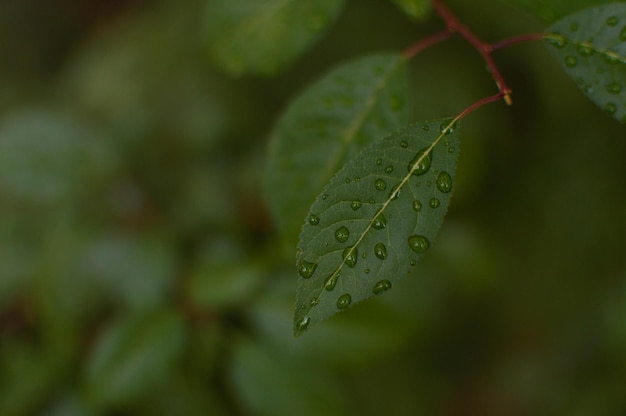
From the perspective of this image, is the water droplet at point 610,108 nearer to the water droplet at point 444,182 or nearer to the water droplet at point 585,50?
the water droplet at point 585,50

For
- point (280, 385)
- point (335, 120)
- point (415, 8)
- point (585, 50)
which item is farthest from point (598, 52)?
point (280, 385)

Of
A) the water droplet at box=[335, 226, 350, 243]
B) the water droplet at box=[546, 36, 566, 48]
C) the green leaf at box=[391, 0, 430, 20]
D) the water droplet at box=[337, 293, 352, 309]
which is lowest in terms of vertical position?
the water droplet at box=[337, 293, 352, 309]

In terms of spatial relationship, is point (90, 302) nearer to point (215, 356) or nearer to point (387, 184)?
point (215, 356)

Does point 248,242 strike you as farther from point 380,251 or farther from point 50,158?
point 380,251

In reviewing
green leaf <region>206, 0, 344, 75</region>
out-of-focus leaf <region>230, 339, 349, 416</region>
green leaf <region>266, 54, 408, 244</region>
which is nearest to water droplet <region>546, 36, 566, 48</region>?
green leaf <region>266, 54, 408, 244</region>

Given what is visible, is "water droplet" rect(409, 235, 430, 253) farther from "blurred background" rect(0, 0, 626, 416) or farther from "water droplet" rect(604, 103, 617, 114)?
"blurred background" rect(0, 0, 626, 416)

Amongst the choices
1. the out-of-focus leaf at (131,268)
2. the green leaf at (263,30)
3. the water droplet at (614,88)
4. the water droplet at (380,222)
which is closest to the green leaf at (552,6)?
the water droplet at (614,88)

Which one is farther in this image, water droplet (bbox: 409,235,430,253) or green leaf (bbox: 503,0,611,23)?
green leaf (bbox: 503,0,611,23)
